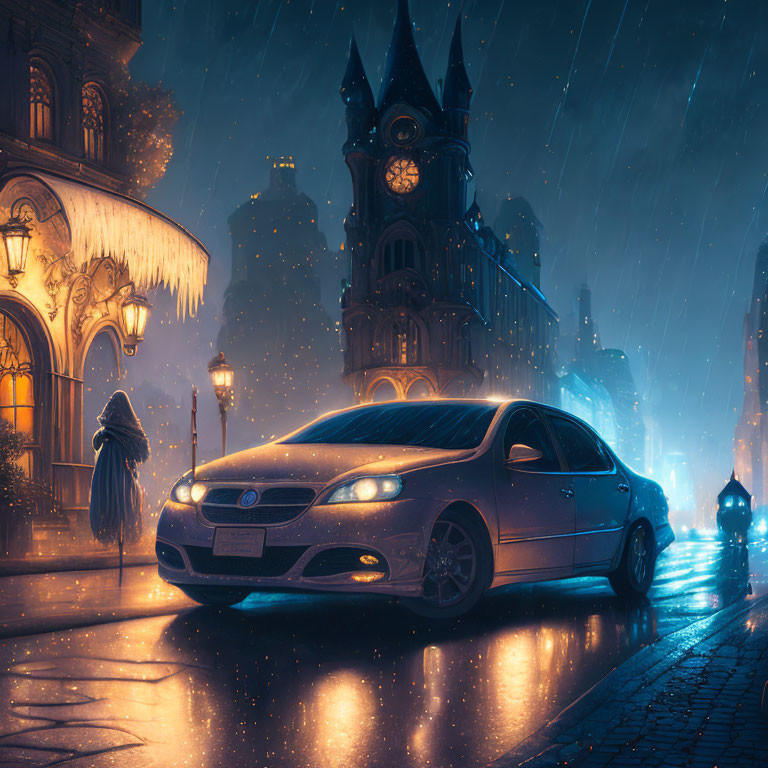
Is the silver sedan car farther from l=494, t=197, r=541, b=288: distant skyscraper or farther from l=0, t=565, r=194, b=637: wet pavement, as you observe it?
l=494, t=197, r=541, b=288: distant skyscraper

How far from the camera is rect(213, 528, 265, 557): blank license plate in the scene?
Answer: 6.06 metres

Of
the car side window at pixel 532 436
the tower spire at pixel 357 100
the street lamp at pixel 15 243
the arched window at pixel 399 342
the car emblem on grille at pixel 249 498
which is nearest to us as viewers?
the car emblem on grille at pixel 249 498

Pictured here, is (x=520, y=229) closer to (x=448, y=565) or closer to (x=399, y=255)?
(x=399, y=255)

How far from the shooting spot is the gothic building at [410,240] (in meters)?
56.1

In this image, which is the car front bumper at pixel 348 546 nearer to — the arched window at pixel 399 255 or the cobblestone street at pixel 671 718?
the cobblestone street at pixel 671 718

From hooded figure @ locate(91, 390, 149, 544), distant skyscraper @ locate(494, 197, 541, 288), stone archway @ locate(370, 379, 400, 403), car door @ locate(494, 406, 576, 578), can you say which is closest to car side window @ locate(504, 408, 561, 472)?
car door @ locate(494, 406, 576, 578)

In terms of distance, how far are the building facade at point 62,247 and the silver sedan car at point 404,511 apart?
10650mm

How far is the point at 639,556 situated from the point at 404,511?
3340mm

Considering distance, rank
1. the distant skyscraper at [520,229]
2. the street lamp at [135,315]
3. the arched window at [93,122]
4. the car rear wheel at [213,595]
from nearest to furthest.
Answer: the car rear wheel at [213,595] → the street lamp at [135,315] → the arched window at [93,122] → the distant skyscraper at [520,229]

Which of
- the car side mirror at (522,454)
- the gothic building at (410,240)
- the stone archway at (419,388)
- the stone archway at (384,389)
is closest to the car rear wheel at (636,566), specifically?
the car side mirror at (522,454)

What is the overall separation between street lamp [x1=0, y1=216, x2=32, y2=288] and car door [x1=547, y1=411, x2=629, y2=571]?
11420mm

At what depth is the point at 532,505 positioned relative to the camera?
7.06 meters

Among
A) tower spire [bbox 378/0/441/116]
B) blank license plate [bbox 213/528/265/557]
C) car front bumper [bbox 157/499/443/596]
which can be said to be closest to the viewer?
car front bumper [bbox 157/499/443/596]

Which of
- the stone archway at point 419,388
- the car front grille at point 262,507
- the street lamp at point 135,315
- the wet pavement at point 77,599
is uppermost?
the stone archway at point 419,388
